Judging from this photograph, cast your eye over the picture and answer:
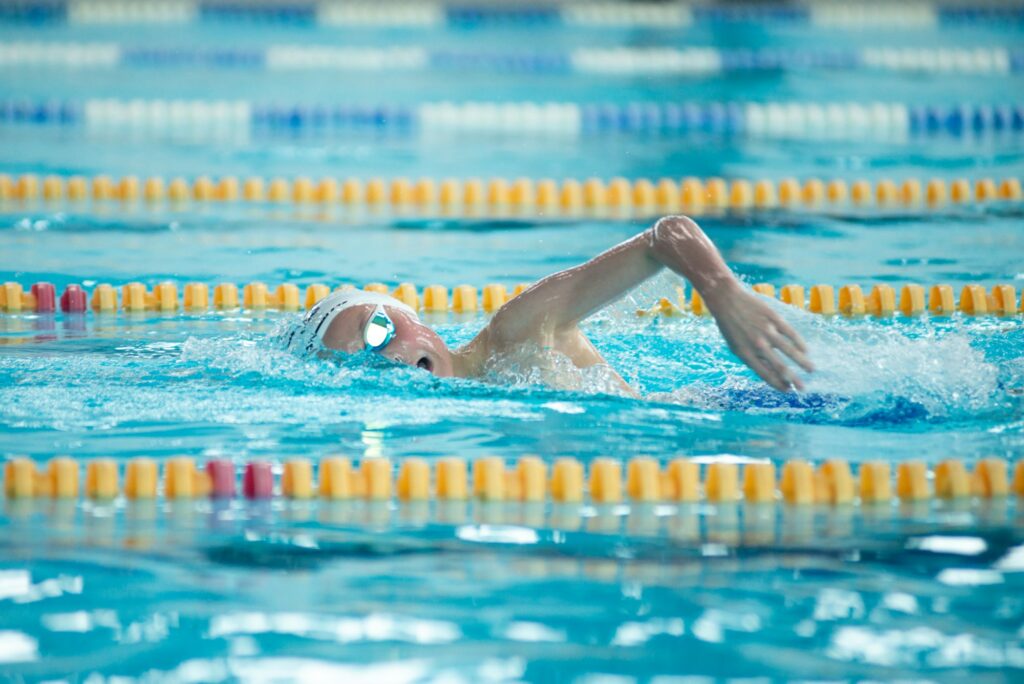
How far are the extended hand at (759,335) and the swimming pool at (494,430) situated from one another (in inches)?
12.3

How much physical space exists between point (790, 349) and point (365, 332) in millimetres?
1124

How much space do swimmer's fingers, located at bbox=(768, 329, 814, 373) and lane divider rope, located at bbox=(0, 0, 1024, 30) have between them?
403 inches

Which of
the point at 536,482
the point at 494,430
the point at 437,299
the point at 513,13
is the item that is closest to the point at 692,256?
the point at 536,482

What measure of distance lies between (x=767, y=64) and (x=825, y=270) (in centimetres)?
566

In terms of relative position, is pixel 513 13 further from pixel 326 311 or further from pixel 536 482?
pixel 536 482

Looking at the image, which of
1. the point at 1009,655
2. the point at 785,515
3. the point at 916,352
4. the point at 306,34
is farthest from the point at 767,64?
the point at 1009,655

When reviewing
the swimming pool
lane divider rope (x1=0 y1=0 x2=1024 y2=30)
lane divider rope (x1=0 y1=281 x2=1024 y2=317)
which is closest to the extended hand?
the swimming pool

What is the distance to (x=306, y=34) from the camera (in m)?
12.4

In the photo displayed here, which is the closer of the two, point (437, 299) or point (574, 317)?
point (574, 317)

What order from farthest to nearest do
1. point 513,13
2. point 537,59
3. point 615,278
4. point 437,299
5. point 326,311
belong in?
point 513,13 < point 537,59 < point 437,299 < point 326,311 < point 615,278

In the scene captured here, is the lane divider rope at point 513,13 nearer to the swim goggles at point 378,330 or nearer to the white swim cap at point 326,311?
the white swim cap at point 326,311

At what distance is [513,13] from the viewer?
13.6 meters

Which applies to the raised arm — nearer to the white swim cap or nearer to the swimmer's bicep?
the swimmer's bicep

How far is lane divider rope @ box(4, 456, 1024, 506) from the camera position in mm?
3109
